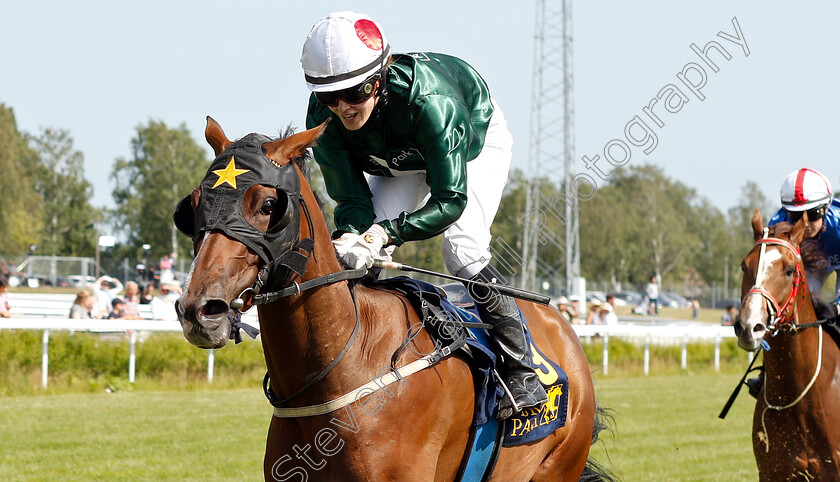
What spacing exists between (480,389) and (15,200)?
173 feet

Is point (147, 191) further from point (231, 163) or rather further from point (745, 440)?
point (231, 163)

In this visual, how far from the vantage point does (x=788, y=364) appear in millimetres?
5426

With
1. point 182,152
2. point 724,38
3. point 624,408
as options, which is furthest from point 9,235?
point 724,38

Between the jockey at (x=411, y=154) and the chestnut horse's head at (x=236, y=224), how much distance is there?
1.31 feet

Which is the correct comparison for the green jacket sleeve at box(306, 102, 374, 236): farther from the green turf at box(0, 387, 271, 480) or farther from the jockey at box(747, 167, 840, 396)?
the green turf at box(0, 387, 271, 480)

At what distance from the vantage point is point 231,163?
2779 millimetres

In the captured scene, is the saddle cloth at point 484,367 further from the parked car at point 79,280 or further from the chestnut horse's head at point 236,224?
the parked car at point 79,280

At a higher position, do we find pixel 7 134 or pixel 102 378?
pixel 7 134

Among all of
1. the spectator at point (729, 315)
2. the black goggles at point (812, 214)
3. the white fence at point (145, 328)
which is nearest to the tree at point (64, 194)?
the white fence at point (145, 328)

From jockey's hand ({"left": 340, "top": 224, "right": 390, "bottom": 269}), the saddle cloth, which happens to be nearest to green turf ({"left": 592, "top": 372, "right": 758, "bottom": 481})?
the saddle cloth

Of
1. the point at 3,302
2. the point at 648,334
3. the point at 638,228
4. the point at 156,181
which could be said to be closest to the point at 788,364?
the point at 3,302

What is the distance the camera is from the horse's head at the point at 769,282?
16.8 feet

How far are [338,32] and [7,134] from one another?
5519 centimetres

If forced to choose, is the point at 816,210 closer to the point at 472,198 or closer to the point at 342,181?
the point at 472,198
